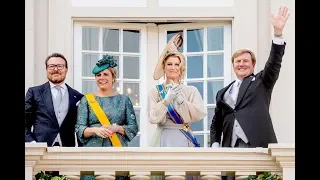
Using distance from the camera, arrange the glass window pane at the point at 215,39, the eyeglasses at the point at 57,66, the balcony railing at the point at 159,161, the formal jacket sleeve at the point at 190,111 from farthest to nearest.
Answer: the glass window pane at the point at 215,39
the eyeglasses at the point at 57,66
the formal jacket sleeve at the point at 190,111
the balcony railing at the point at 159,161

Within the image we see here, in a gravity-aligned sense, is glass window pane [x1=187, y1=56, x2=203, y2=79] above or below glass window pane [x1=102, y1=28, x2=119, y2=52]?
below

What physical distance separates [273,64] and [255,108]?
1.62 feet

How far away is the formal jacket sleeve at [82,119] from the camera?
19859mm

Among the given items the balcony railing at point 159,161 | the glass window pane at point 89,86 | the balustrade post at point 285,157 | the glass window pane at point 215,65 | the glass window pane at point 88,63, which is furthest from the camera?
the glass window pane at point 215,65

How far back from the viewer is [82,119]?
65.6ft

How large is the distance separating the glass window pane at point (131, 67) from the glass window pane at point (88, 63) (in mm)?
349

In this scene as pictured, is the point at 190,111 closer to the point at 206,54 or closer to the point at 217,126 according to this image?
the point at 217,126

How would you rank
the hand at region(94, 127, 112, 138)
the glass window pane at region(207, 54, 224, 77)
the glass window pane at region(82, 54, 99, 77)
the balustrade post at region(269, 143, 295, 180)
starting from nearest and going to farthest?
the balustrade post at region(269, 143, 295, 180) < the hand at region(94, 127, 112, 138) < the glass window pane at region(82, 54, 99, 77) < the glass window pane at region(207, 54, 224, 77)

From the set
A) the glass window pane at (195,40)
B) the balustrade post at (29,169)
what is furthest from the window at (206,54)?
the balustrade post at (29,169)

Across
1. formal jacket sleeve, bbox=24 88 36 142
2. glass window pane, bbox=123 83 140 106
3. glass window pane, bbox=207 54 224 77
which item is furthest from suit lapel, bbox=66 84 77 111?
glass window pane, bbox=207 54 224 77

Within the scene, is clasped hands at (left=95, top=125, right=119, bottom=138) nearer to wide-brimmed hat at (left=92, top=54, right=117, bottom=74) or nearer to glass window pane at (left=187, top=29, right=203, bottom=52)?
wide-brimmed hat at (left=92, top=54, right=117, bottom=74)

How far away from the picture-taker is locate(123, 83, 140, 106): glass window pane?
2297cm

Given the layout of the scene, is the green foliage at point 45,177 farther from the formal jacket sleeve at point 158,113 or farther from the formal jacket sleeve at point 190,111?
the formal jacket sleeve at point 190,111
